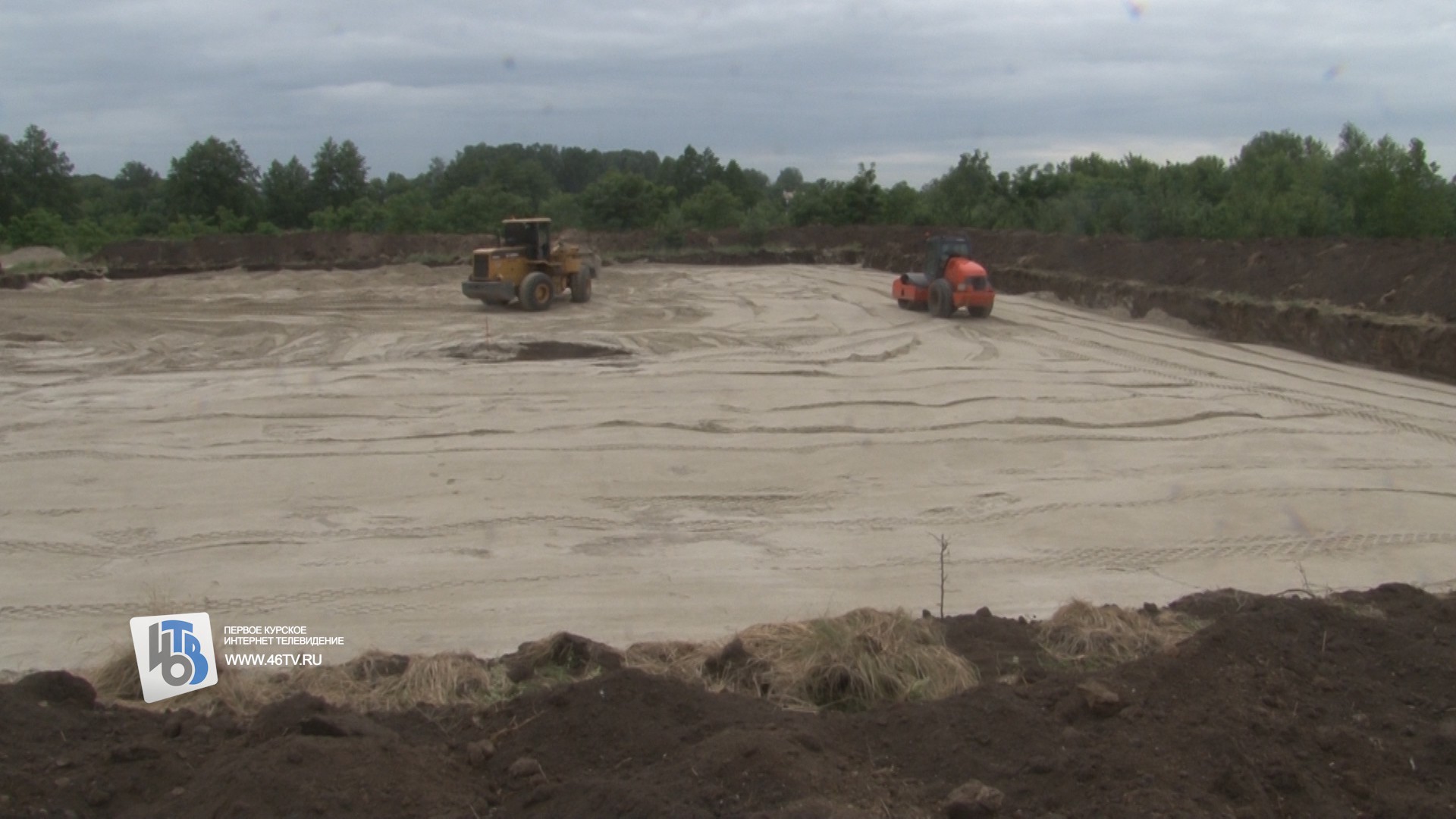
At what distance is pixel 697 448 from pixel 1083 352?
365 inches

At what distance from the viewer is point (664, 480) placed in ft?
35.9

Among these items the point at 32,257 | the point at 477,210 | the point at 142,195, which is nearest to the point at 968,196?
the point at 477,210

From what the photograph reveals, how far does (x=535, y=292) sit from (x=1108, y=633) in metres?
19.2

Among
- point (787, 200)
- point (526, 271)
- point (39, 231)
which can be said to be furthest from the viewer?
point (787, 200)

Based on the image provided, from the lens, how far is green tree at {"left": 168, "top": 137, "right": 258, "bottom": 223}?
58812 mm

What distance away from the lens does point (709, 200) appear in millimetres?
56281

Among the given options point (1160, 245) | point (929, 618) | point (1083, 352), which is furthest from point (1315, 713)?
point (1160, 245)

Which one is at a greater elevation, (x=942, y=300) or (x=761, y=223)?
(x=761, y=223)

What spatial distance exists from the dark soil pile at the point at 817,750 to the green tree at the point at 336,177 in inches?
2411

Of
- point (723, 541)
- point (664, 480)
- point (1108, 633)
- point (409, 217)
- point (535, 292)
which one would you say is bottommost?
point (723, 541)

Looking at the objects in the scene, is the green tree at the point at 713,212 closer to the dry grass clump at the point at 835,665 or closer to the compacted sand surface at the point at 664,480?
the compacted sand surface at the point at 664,480

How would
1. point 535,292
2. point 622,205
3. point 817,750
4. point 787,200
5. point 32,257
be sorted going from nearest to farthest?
point 817,750 < point 535,292 < point 32,257 < point 622,205 < point 787,200

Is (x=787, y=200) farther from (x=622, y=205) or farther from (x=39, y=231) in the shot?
(x=39, y=231)

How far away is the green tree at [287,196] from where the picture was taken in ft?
197
